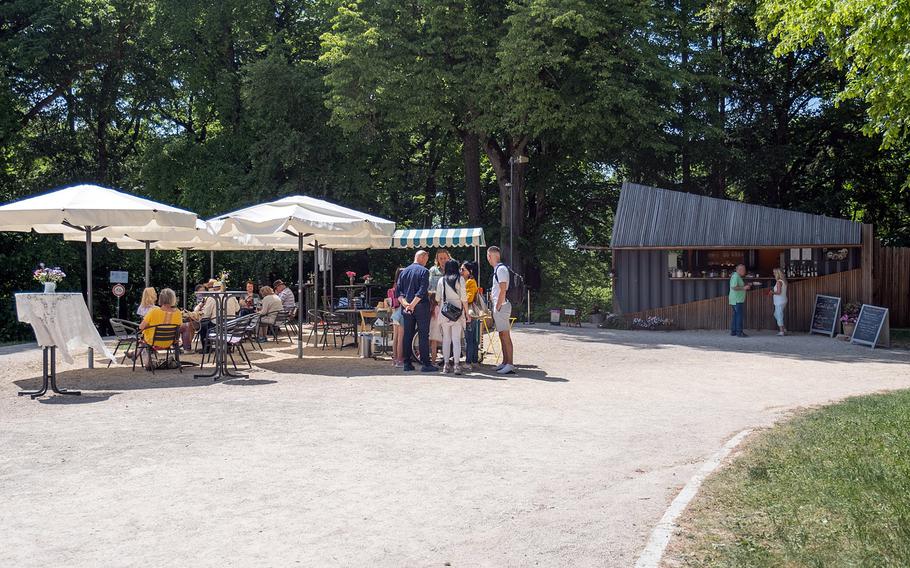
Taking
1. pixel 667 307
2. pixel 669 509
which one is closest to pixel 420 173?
pixel 667 307

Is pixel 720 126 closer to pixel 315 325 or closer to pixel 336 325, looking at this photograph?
pixel 336 325

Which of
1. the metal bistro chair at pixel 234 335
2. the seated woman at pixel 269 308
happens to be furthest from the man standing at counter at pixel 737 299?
the metal bistro chair at pixel 234 335

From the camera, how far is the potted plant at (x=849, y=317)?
1877 centimetres

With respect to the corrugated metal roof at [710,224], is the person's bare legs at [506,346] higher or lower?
lower

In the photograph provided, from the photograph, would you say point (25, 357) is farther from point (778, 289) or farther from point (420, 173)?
point (420, 173)

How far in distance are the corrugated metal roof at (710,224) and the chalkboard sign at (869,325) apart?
2953mm

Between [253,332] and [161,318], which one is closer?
[161,318]

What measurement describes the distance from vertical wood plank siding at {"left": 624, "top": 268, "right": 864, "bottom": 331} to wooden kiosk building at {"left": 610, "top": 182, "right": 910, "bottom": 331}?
24 millimetres

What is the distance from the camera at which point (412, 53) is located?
25312 millimetres

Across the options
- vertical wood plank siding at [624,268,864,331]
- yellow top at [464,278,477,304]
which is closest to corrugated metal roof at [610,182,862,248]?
vertical wood plank siding at [624,268,864,331]

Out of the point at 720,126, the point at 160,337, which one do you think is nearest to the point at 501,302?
the point at 160,337

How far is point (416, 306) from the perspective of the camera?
1191cm

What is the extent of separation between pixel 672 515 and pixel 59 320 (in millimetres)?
7887

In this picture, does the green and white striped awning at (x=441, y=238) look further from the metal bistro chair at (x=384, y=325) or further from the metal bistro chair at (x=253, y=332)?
the metal bistro chair at (x=384, y=325)
